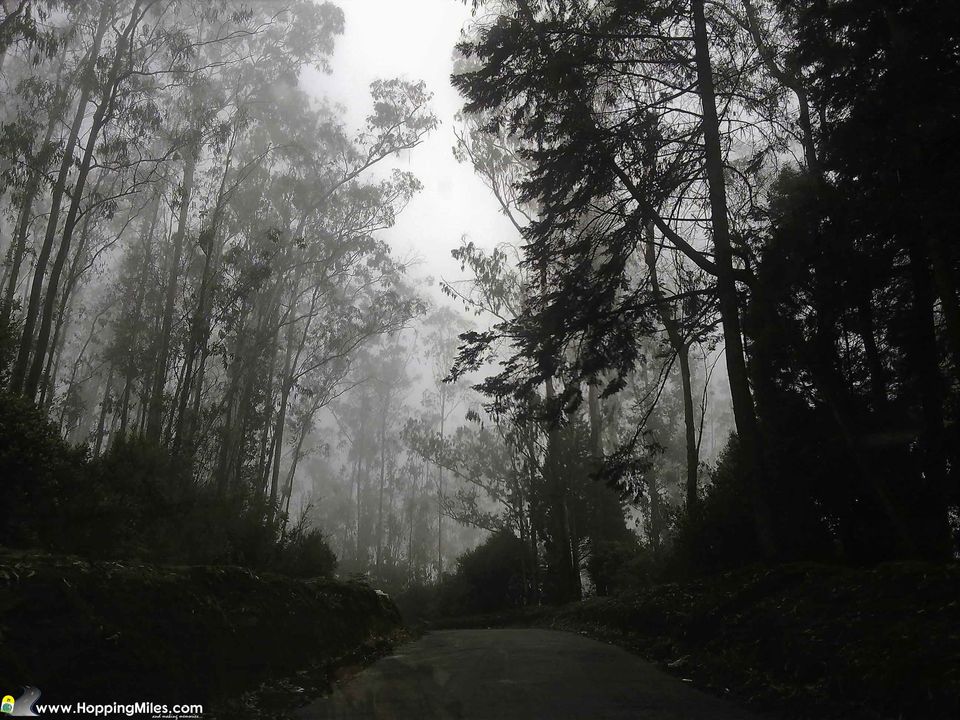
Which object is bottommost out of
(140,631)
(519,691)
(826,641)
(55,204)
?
(519,691)

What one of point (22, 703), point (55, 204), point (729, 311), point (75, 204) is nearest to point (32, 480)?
point (22, 703)

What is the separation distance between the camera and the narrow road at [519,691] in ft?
13.1

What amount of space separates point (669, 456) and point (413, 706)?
37654 millimetres

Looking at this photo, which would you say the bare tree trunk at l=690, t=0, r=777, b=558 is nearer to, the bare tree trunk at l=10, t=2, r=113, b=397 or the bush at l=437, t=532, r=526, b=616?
the bare tree trunk at l=10, t=2, r=113, b=397

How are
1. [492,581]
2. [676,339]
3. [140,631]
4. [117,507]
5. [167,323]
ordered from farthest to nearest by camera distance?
[492,581]
[167,323]
[676,339]
[117,507]
[140,631]

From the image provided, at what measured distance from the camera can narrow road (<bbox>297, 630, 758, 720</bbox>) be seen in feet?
13.1

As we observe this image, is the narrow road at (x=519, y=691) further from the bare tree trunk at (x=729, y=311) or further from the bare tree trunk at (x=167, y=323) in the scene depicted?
the bare tree trunk at (x=167, y=323)

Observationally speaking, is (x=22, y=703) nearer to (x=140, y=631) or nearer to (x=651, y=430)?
(x=140, y=631)

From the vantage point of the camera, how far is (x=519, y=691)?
15.0ft

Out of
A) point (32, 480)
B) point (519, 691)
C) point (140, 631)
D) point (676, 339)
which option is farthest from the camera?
point (676, 339)

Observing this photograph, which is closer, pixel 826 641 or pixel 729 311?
pixel 826 641

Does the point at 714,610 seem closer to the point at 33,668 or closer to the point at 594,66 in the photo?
the point at 33,668

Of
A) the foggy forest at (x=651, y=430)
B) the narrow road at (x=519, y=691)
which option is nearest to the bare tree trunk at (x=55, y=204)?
the foggy forest at (x=651, y=430)

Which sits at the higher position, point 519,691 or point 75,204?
point 75,204
